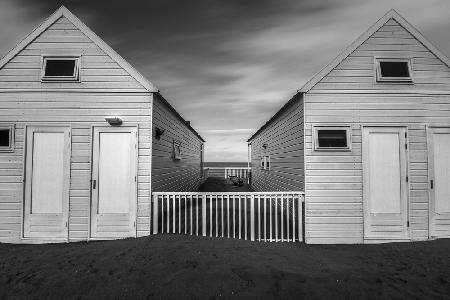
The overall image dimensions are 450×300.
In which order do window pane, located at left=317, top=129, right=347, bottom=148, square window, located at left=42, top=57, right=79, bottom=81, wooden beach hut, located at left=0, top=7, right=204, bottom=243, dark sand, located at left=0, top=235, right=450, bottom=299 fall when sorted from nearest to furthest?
dark sand, located at left=0, top=235, right=450, bottom=299
wooden beach hut, located at left=0, top=7, right=204, bottom=243
window pane, located at left=317, top=129, right=347, bottom=148
square window, located at left=42, top=57, right=79, bottom=81

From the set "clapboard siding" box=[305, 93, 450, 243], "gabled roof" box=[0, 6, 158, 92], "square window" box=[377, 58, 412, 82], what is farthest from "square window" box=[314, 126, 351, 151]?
"gabled roof" box=[0, 6, 158, 92]

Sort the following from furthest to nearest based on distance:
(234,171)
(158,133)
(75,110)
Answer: (234,171), (158,133), (75,110)

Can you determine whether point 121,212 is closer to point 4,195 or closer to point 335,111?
point 4,195

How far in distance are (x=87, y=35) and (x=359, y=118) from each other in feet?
25.7

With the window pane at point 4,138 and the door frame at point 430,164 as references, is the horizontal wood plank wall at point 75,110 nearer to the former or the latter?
the window pane at point 4,138

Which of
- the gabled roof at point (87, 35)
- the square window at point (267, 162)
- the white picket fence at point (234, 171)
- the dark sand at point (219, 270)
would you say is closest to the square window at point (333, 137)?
the dark sand at point (219, 270)

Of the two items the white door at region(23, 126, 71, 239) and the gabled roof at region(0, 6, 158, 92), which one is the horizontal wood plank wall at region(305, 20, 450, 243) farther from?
the white door at region(23, 126, 71, 239)

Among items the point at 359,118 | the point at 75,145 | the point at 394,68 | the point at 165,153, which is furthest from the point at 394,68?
the point at 75,145

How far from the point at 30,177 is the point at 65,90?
254 centimetres

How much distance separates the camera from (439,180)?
7.04 meters

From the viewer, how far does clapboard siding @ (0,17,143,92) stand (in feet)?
23.3

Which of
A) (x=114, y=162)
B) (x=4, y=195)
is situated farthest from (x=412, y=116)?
(x=4, y=195)

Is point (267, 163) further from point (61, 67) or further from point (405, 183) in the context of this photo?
point (61, 67)

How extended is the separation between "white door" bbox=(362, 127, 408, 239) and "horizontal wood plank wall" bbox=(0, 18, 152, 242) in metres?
5.91
